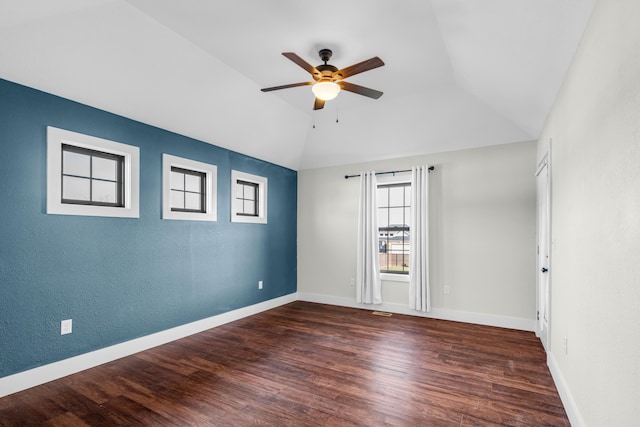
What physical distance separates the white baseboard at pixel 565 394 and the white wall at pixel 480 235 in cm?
139

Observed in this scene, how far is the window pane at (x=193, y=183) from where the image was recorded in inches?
172

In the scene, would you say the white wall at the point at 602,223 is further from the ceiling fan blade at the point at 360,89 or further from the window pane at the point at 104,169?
the window pane at the point at 104,169

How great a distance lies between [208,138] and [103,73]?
1527 mm

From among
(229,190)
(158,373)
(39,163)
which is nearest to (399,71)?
(229,190)

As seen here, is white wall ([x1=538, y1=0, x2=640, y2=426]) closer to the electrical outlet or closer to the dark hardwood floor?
the dark hardwood floor

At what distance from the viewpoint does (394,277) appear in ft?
17.5

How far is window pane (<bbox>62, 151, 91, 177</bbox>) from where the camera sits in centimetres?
317

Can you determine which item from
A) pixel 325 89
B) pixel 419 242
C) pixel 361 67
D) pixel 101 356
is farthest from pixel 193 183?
pixel 419 242

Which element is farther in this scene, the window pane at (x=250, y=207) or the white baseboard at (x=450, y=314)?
the window pane at (x=250, y=207)

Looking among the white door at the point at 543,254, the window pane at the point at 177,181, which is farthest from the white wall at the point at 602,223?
the window pane at the point at 177,181

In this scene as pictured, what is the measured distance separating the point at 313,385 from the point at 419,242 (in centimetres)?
281

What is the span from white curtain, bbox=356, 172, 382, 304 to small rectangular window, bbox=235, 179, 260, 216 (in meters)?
1.76

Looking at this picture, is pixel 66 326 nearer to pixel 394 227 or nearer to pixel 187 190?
pixel 187 190

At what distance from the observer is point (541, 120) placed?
372 cm
